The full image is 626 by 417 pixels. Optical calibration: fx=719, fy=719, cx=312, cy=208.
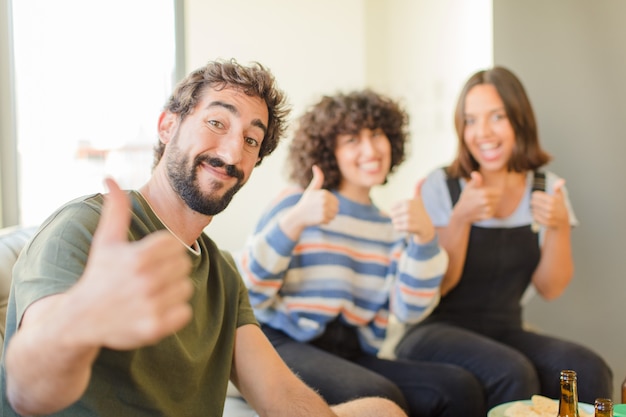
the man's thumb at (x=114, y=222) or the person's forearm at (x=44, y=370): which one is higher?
the man's thumb at (x=114, y=222)

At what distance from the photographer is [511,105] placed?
243 centimetres

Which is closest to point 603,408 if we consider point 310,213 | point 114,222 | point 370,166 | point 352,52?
point 114,222

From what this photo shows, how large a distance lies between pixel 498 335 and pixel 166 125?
55.2 inches

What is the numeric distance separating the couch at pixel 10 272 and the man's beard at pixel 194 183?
461mm

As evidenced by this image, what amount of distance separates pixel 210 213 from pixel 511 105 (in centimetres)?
139

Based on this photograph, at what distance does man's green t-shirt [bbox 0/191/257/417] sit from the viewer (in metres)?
1.05

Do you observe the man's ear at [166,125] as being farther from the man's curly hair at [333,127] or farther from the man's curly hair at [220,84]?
the man's curly hair at [333,127]

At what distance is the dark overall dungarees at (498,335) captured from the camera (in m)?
2.07

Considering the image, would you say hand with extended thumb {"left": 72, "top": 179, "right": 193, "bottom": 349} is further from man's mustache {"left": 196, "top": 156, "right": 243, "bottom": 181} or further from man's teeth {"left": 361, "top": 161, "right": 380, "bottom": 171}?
man's teeth {"left": 361, "top": 161, "right": 380, "bottom": 171}

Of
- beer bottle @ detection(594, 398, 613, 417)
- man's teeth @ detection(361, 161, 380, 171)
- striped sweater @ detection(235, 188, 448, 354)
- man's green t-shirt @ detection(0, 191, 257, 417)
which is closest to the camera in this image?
man's green t-shirt @ detection(0, 191, 257, 417)

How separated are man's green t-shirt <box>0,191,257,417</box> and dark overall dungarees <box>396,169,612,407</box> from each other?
86 centimetres

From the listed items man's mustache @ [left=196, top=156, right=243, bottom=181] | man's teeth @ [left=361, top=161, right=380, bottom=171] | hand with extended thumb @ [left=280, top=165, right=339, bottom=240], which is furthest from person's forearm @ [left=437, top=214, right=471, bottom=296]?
man's mustache @ [left=196, top=156, right=243, bottom=181]

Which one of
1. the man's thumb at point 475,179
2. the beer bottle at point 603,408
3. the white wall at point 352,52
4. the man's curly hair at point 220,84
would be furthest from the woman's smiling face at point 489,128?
the beer bottle at point 603,408

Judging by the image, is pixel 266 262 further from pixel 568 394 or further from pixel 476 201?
pixel 568 394
